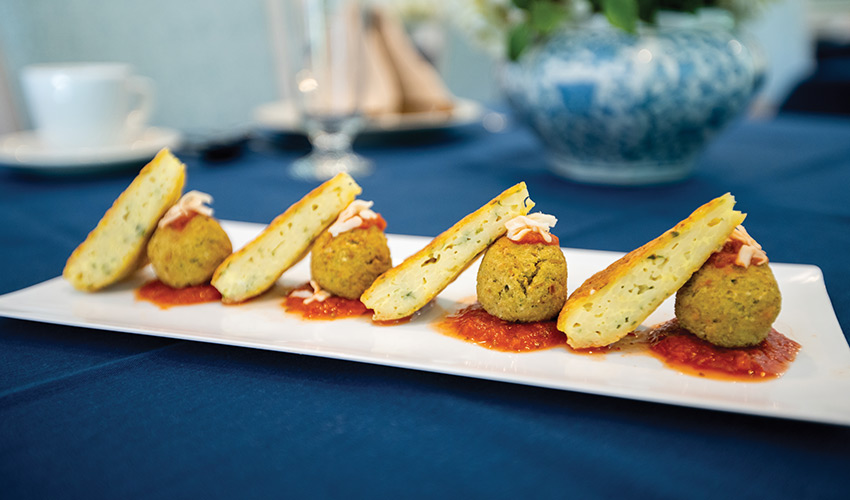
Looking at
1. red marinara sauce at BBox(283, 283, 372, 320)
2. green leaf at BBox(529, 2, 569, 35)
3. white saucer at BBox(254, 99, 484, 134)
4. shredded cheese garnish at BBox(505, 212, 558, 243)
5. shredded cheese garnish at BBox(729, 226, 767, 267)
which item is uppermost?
green leaf at BBox(529, 2, 569, 35)

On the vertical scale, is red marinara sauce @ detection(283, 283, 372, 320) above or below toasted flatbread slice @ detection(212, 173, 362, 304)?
below

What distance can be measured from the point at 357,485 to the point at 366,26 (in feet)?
10.3

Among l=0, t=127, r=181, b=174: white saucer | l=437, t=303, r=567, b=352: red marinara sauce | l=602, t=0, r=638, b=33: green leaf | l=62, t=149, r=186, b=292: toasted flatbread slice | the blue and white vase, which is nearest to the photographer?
l=437, t=303, r=567, b=352: red marinara sauce

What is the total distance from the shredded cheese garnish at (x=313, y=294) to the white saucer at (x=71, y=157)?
191cm

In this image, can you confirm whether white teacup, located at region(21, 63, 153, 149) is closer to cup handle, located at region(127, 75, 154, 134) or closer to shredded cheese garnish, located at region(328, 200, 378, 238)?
cup handle, located at region(127, 75, 154, 134)

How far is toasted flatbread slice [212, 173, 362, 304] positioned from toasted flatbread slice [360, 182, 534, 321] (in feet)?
0.92

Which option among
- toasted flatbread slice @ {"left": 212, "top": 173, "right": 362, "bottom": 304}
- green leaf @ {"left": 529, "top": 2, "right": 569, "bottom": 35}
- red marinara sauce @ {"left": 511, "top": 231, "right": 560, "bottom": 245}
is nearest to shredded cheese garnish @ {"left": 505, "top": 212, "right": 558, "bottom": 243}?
red marinara sauce @ {"left": 511, "top": 231, "right": 560, "bottom": 245}

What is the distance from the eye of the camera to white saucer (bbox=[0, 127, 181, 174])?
302 centimetres

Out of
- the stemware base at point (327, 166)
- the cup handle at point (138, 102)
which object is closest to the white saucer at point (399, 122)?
the stemware base at point (327, 166)

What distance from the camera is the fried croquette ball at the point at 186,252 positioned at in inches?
65.9

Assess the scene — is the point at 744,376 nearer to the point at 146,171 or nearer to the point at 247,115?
the point at 146,171

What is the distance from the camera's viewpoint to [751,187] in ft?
9.18

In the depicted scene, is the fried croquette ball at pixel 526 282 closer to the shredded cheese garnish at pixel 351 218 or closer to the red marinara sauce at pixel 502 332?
the red marinara sauce at pixel 502 332

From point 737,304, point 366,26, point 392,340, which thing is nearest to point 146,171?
point 392,340
